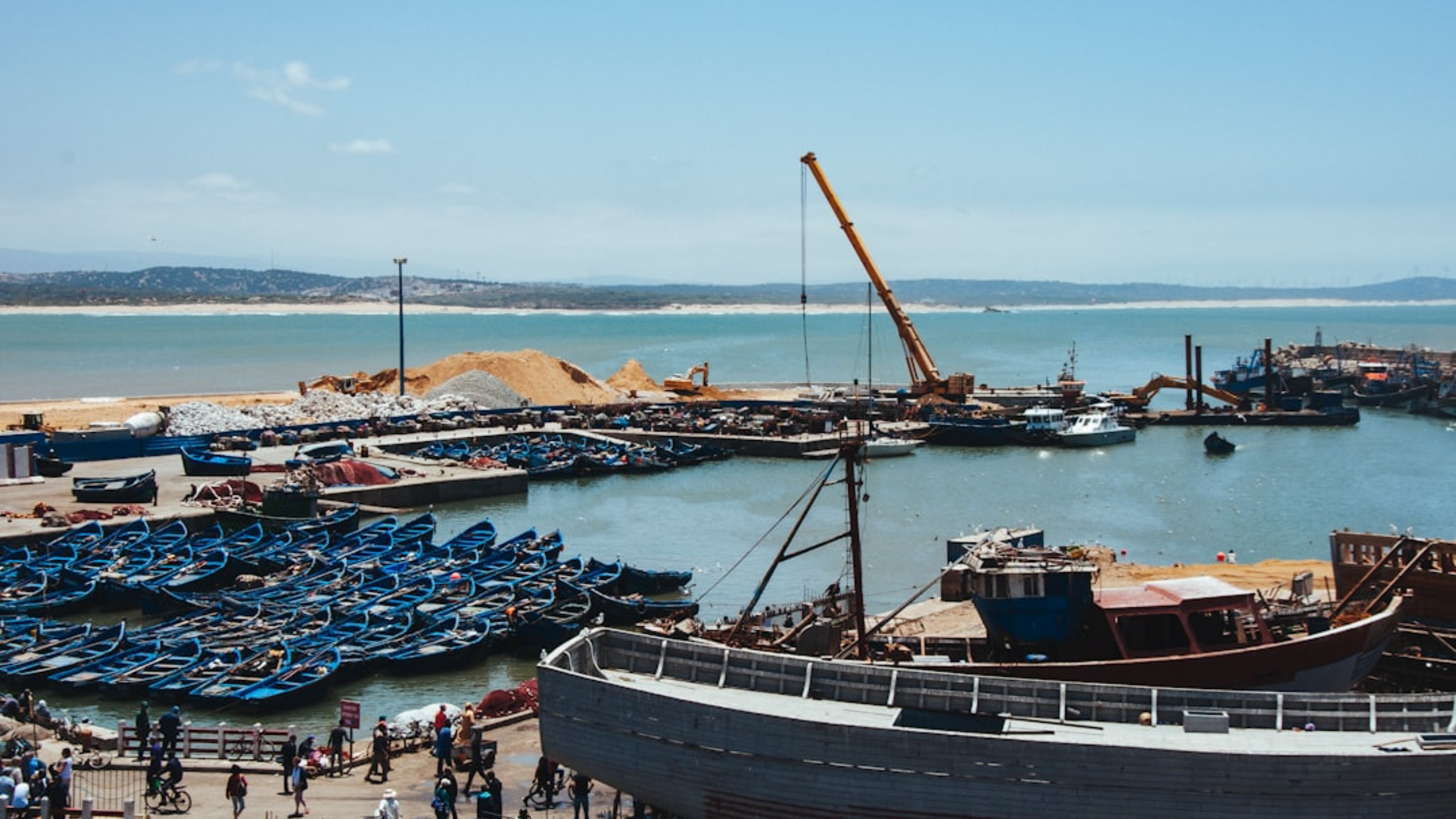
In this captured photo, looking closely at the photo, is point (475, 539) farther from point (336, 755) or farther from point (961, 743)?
point (961, 743)

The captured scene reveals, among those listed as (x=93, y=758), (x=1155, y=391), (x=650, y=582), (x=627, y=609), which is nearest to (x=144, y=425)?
(x=650, y=582)

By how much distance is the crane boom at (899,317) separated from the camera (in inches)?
3777

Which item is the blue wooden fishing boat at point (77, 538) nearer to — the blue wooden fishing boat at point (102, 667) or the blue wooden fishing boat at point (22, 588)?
the blue wooden fishing boat at point (22, 588)

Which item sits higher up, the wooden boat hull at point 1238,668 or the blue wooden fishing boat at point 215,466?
the wooden boat hull at point 1238,668

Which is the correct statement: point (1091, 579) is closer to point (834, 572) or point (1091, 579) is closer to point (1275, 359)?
point (834, 572)

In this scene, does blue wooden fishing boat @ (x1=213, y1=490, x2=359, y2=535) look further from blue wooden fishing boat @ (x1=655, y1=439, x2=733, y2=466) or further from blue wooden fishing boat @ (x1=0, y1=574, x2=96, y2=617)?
blue wooden fishing boat @ (x1=655, y1=439, x2=733, y2=466)

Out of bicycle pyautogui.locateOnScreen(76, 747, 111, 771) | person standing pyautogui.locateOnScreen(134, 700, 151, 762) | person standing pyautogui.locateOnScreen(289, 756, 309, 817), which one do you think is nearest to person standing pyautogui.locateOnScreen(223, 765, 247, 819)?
person standing pyautogui.locateOnScreen(289, 756, 309, 817)

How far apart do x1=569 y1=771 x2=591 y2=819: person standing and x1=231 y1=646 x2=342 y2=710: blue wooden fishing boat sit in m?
12.0

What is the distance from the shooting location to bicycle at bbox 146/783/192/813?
784 inches

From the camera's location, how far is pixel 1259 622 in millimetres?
21516

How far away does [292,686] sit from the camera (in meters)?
29.8

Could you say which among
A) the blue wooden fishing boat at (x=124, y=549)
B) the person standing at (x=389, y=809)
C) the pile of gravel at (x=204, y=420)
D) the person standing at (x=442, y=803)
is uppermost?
the pile of gravel at (x=204, y=420)

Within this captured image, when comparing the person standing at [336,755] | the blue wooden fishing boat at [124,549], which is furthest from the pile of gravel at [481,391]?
the person standing at [336,755]

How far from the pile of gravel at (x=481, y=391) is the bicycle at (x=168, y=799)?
221ft
